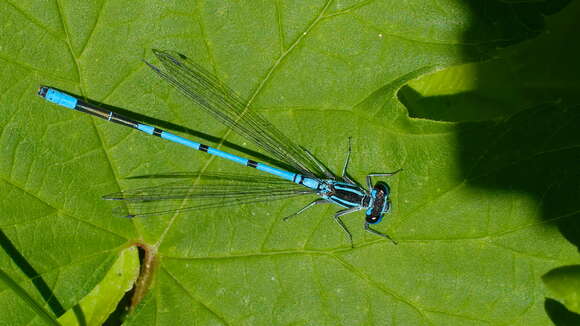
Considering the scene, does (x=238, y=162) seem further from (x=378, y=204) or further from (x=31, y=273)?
(x=31, y=273)

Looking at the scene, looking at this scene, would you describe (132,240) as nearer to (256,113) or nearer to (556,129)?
(256,113)

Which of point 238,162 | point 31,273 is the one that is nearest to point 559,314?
point 238,162

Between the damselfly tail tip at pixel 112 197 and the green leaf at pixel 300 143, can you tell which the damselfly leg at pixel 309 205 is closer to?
the green leaf at pixel 300 143

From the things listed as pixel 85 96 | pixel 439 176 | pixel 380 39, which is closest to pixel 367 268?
pixel 439 176

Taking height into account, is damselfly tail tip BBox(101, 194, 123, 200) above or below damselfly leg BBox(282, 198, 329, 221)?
below

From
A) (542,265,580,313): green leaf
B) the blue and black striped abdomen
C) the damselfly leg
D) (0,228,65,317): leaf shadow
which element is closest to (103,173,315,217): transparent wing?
the damselfly leg

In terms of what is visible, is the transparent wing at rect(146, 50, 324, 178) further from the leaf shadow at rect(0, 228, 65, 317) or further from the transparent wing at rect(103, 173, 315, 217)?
the leaf shadow at rect(0, 228, 65, 317)

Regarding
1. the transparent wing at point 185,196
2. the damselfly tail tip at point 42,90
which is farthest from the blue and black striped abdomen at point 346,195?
the damselfly tail tip at point 42,90
